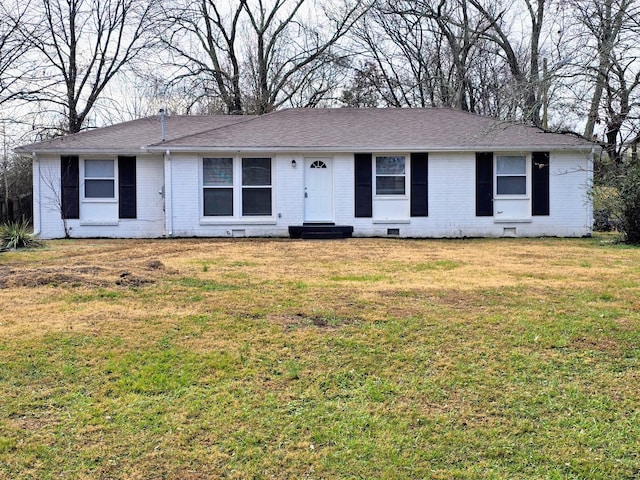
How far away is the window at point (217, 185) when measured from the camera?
1372 centimetres

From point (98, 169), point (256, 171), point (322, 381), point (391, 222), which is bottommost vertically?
point (322, 381)

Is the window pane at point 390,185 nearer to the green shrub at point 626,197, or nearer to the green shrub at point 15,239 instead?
Answer: the green shrub at point 626,197

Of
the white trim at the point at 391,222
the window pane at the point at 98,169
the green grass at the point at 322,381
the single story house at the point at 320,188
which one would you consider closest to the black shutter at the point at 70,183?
the single story house at the point at 320,188

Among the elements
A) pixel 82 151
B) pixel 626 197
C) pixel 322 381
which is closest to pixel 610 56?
pixel 626 197

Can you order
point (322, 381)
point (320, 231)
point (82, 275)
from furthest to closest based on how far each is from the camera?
point (320, 231) → point (82, 275) → point (322, 381)

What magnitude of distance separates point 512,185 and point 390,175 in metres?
3.28

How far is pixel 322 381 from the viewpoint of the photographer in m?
3.71

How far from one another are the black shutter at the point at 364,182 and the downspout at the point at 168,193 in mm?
Result: 4887

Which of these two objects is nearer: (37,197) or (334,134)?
(37,197)

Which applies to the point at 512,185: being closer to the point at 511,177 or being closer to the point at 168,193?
the point at 511,177

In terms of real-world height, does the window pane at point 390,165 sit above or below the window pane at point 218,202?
above

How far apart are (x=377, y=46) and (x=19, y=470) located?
26.0m

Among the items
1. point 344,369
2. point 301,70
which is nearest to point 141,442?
point 344,369

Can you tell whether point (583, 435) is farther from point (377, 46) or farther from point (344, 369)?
point (377, 46)
